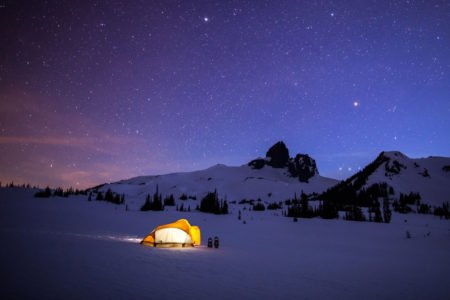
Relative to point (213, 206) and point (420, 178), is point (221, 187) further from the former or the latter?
point (420, 178)

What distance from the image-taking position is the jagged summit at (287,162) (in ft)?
343

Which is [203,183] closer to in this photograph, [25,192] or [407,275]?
[25,192]

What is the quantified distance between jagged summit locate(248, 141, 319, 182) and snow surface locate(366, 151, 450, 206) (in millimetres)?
65294

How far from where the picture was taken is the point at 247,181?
2756 inches

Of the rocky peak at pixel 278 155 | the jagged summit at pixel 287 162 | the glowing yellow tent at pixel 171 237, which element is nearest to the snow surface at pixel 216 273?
the glowing yellow tent at pixel 171 237

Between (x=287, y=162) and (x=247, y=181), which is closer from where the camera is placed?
(x=247, y=181)

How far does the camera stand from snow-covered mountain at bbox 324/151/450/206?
29438 millimetres

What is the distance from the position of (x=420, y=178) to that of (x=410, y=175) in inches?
42.8

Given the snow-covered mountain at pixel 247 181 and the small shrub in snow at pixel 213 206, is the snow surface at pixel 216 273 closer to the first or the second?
the small shrub in snow at pixel 213 206

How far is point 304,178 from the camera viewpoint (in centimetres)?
10212

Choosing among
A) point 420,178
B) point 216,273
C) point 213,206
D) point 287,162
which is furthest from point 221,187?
point 216,273

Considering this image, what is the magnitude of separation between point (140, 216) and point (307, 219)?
16.2 m

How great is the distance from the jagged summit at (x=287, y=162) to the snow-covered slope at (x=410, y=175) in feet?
212

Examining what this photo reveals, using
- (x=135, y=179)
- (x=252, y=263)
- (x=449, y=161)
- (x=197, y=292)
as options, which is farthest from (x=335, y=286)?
(x=135, y=179)
